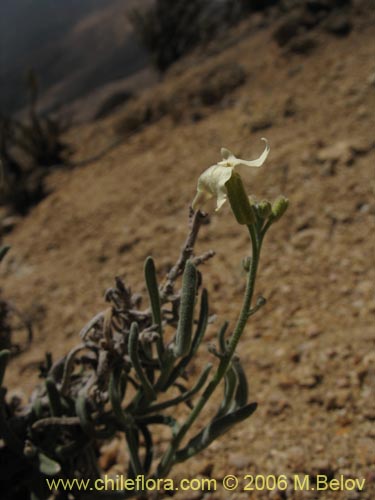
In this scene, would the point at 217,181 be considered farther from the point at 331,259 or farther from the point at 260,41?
the point at 260,41

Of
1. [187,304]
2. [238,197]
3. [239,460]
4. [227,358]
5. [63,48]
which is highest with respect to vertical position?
[238,197]

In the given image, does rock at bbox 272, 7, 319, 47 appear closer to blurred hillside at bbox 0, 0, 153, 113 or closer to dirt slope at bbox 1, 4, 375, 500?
dirt slope at bbox 1, 4, 375, 500

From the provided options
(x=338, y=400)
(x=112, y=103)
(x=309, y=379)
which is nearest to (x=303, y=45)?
(x=112, y=103)

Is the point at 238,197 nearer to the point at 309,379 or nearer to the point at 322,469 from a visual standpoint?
the point at 322,469

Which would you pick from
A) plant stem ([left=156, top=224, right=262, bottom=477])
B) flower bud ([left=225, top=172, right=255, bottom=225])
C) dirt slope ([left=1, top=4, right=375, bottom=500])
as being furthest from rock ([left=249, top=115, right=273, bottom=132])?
flower bud ([left=225, top=172, right=255, bottom=225])

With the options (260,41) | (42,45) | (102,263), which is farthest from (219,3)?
(42,45)

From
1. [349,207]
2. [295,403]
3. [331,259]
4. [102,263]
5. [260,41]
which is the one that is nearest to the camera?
[295,403]
